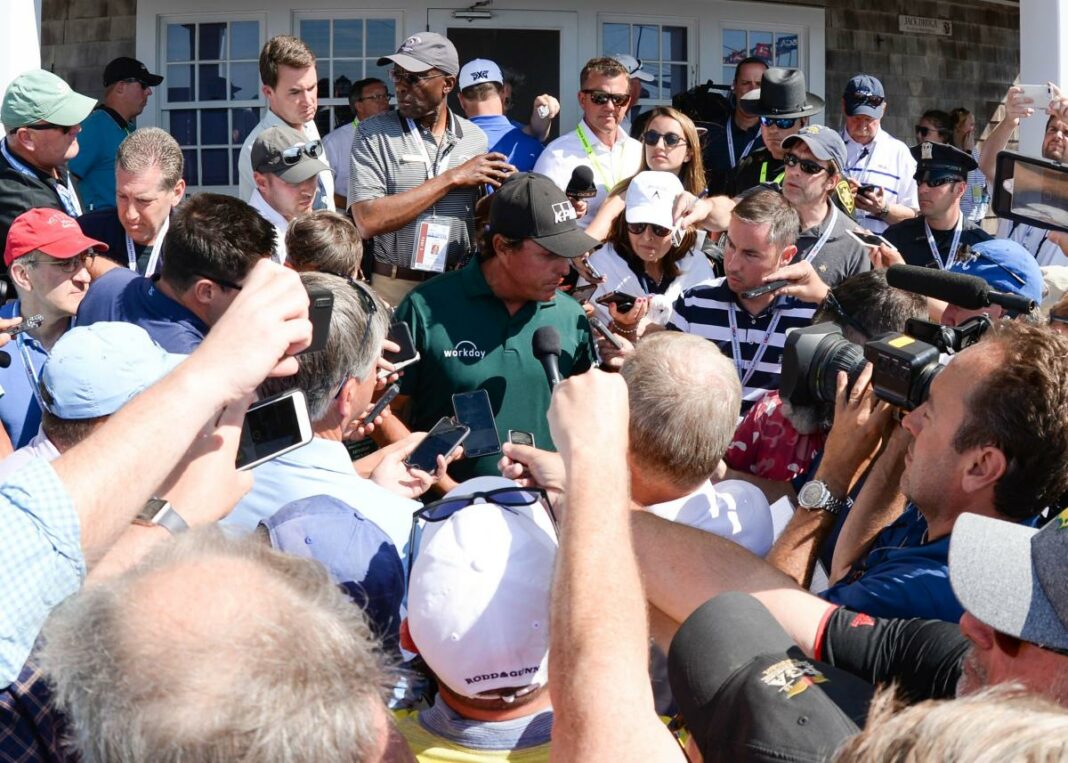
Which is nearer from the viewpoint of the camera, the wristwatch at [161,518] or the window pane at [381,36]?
the wristwatch at [161,518]

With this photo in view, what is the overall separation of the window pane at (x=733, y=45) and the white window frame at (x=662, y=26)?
0.28m

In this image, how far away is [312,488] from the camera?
104 inches

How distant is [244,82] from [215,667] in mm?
8971

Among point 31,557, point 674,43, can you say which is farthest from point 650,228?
point 674,43

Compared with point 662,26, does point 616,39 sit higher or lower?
lower

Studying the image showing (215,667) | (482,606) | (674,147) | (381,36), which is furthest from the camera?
Result: (381,36)

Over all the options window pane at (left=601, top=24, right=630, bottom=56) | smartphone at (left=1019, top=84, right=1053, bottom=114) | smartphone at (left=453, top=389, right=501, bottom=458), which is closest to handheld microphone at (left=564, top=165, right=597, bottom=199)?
smartphone at (left=1019, top=84, right=1053, bottom=114)

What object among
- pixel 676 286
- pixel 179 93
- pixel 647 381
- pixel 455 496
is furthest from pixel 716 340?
pixel 179 93

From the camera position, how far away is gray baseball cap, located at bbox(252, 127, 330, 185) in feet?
16.8

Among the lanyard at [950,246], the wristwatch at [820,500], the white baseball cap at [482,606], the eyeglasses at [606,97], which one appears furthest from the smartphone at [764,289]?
the eyeglasses at [606,97]

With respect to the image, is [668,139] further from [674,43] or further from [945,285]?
[674,43]

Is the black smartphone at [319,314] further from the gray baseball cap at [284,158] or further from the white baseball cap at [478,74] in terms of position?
the white baseball cap at [478,74]

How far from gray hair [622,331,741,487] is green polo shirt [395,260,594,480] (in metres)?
1.34

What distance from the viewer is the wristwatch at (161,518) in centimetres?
194
